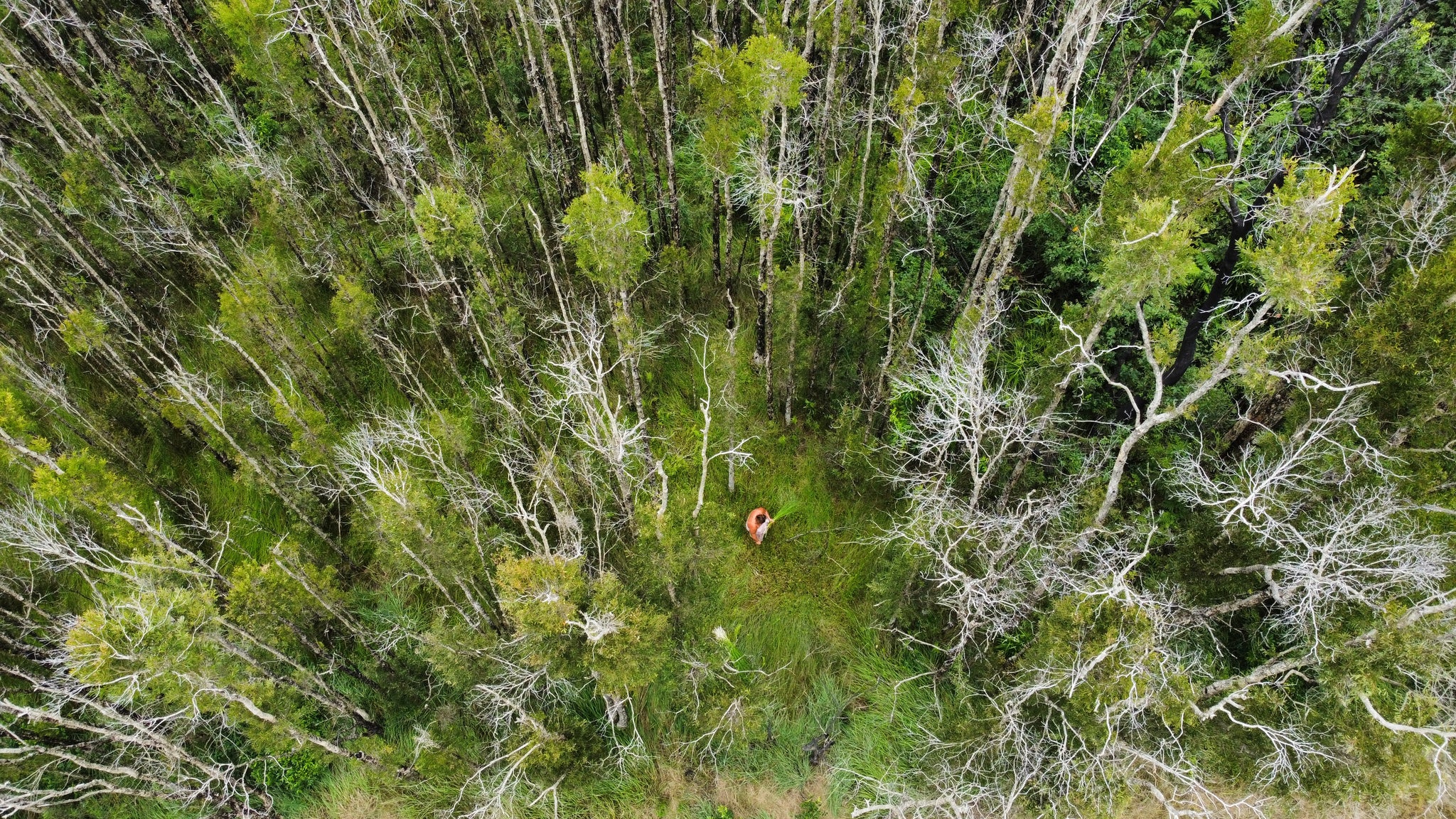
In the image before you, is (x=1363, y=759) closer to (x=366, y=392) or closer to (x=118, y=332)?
(x=366, y=392)

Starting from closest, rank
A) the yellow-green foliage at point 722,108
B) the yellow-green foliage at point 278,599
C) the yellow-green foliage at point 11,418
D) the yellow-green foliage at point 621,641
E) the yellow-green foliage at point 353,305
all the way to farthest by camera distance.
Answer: the yellow-green foliage at point 621,641, the yellow-green foliage at point 278,599, the yellow-green foliage at point 722,108, the yellow-green foliage at point 11,418, the yellow-green foliage at point 353,305

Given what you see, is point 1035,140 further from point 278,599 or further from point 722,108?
point 278,599

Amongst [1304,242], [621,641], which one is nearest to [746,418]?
[621,641]

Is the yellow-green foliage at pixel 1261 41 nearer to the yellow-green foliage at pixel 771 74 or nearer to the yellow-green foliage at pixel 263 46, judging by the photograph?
the yellow-green foliage at pixel 771 74

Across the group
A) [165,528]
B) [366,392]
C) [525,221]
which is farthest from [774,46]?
[165,528]

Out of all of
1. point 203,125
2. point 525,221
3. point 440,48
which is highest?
point 440,48

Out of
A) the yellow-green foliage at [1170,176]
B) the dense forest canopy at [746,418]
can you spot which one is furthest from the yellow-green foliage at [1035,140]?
the yellow-green foliage at [1170,176]
